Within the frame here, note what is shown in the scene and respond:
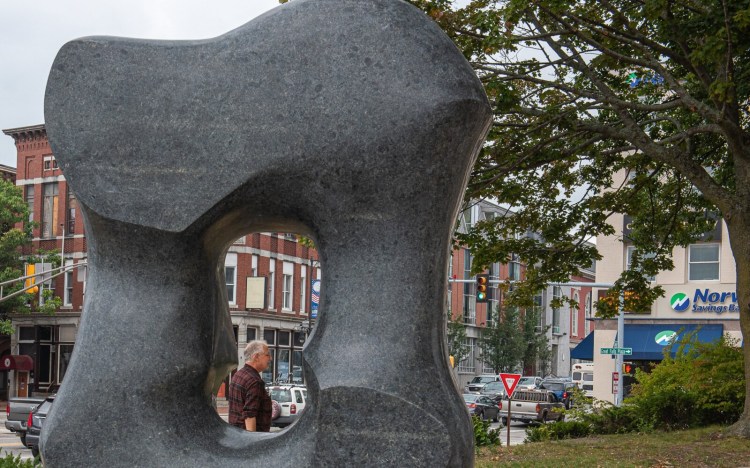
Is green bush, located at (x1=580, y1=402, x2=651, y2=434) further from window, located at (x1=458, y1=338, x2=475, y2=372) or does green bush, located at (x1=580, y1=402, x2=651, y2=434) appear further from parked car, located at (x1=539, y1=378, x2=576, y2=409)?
window, located at (x1=458, y1=338, x2=475, y2=372)

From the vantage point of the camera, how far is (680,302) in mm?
40594

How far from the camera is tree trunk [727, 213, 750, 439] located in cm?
1714

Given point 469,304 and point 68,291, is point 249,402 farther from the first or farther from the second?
point 469,304

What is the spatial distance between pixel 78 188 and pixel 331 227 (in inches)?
44.9

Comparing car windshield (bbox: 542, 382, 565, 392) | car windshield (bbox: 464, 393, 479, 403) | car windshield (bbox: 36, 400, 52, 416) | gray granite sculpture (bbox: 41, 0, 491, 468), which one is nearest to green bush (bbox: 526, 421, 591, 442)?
car windshield (bbox: 36, 400, 52, 416)

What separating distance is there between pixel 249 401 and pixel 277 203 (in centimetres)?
244

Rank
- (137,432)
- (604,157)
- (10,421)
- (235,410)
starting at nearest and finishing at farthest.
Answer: (137,432), (235,410), (604,157), (10,421)

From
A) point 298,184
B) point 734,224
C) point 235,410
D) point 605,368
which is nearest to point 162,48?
point 298,184

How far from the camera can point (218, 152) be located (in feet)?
13.9

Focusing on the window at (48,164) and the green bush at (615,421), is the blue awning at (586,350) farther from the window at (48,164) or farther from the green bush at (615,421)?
the window at (48,164)

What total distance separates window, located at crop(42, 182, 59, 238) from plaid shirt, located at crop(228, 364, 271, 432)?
4318cm

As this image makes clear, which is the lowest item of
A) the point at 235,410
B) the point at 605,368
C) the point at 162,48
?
the point at 605,368

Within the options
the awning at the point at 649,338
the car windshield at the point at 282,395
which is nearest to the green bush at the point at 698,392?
the car windshield at the point at 282,395

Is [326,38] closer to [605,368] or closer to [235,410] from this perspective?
[235,410]
